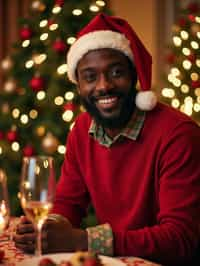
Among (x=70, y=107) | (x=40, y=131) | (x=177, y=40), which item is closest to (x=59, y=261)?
(x=70, y=107)

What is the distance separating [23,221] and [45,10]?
6.12 feet

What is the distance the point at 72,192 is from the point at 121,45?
551mm

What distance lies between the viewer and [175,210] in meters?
1.60

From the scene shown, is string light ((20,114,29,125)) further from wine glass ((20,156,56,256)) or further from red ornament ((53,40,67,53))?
wine glass ((20,156,56,256))

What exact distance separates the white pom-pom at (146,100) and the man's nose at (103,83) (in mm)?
114

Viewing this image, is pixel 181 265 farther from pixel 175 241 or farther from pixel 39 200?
→ pixel 39 200

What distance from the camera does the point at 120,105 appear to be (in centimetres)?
191

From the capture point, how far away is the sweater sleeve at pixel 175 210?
1509 millimetres

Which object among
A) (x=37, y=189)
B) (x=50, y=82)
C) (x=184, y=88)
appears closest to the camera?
(x=37, y=189)

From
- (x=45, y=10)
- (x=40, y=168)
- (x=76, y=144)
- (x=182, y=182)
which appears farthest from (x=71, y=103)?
(x=40, y=168)

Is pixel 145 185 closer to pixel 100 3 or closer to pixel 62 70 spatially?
pixel 62 70

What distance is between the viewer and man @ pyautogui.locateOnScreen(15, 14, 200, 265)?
1601 millimetres

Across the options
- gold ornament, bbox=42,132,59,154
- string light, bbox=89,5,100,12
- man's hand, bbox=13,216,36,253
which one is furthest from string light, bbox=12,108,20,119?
man's hand, bbox=13,216,36,253

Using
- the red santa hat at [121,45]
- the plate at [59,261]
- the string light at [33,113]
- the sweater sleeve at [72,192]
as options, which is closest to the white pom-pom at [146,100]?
the red santa hat at [121,45]
